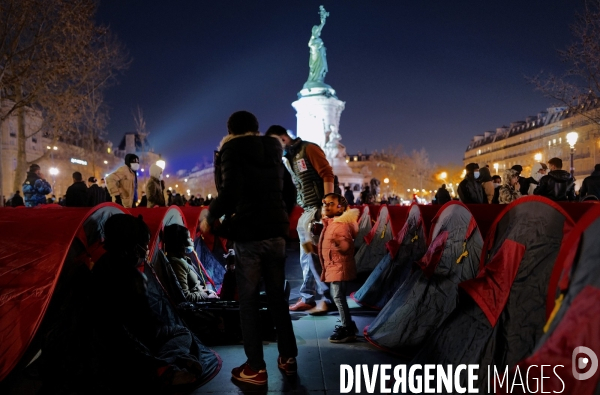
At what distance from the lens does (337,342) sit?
4.62 meters

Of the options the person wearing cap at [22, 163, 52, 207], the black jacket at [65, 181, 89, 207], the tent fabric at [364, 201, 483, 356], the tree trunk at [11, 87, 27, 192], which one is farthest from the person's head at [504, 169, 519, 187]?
the tree trunk at [11, 87, 27, 192]

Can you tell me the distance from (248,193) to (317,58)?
3363 cm

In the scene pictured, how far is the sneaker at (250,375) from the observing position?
358 cm

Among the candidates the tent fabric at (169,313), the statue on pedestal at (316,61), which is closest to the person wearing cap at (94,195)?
the tent fabric at (169,313)

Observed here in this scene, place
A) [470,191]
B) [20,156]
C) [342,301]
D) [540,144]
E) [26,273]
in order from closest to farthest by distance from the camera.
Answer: [26,273]
[342,301]
[470,191]
[20,156]
[540,144]

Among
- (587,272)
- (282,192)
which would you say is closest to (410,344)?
(282,192)

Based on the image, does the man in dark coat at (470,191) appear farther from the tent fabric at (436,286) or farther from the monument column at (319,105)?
the monument column at (319,105)

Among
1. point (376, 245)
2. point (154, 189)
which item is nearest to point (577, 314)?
point (376, 245)

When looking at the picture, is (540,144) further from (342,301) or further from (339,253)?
(342,301)

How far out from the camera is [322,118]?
3531 cm

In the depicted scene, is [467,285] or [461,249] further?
[461,249]

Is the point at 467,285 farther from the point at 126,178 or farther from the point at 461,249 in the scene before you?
the point at 126,178

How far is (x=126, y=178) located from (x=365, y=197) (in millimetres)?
10100

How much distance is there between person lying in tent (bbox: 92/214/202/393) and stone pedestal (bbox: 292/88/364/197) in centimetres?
3100
